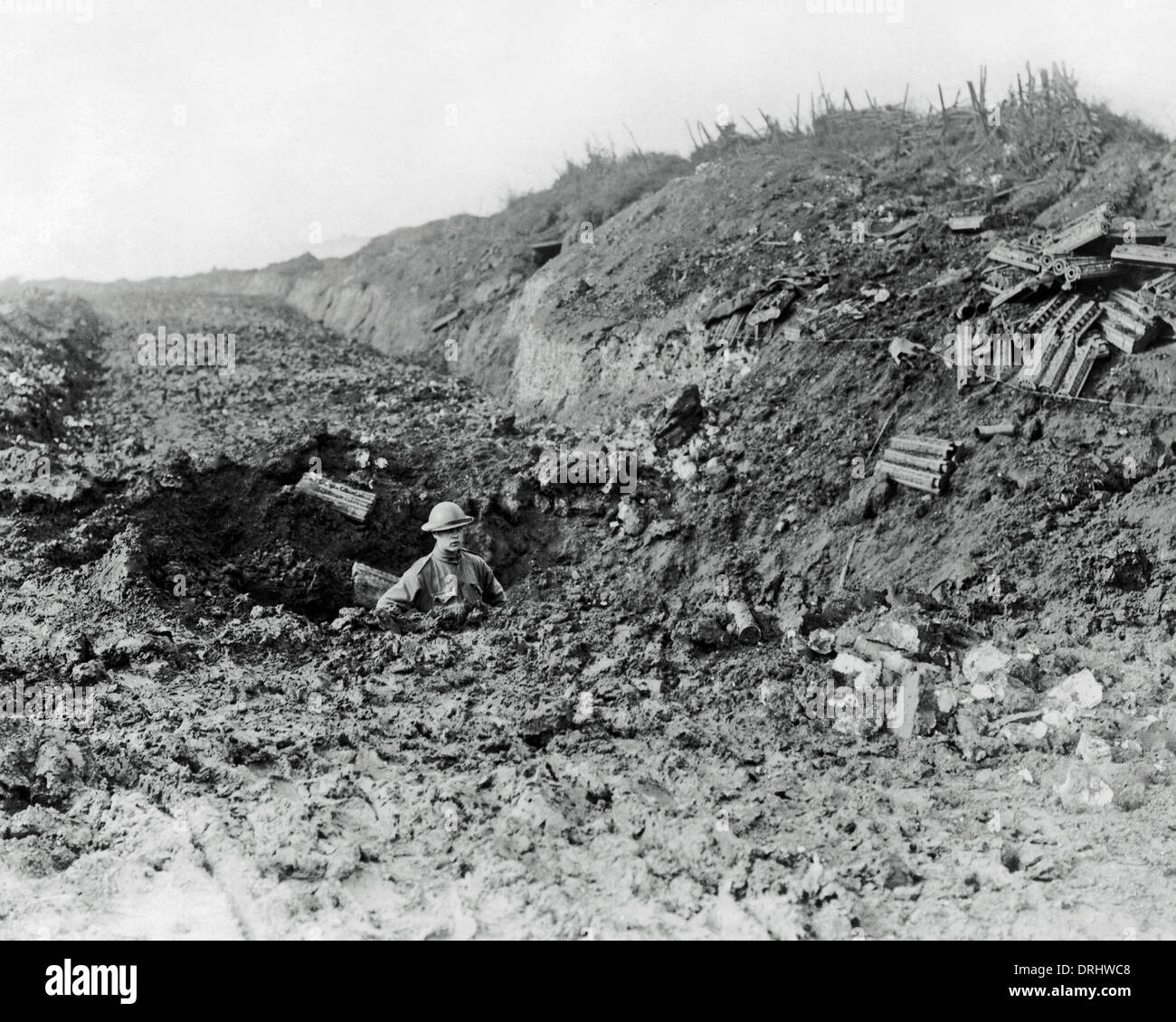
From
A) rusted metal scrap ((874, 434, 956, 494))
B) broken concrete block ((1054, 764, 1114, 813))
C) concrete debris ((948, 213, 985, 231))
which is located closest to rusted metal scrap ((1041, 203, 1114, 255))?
concrete debris ((948, 213, 985, 231))

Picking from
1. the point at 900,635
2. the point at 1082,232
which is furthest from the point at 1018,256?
the point at 900,635

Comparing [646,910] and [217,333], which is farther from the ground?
[217,333]

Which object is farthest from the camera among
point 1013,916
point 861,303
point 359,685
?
point 861,303

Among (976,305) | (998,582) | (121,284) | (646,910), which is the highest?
(121,284)

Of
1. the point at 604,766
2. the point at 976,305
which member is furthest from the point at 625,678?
the point at 976,305

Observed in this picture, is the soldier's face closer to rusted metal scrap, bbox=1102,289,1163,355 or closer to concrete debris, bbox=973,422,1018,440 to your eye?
concrete debris, bbox=973,422,1018,440

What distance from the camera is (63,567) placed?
A: 6891 mm

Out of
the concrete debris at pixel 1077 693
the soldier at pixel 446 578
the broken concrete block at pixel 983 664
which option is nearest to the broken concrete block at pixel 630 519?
the soldier at pixel 446 578

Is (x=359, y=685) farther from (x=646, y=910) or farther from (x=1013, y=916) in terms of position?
(x=1013, y=916)

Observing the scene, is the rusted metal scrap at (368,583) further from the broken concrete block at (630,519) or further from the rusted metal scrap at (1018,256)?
the rusted metal scrap at (1018,256)

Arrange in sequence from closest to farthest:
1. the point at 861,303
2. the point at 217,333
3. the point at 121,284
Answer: the point at 861,303 → the point at 217,333 → the point at 121,284

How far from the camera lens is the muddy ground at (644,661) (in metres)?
4.02

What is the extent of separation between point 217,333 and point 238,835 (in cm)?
1132

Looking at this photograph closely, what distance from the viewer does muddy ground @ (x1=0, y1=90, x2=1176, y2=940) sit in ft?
13.2
